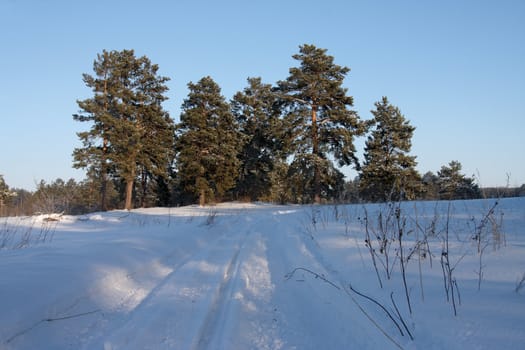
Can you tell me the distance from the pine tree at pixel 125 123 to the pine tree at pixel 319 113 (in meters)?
10.9

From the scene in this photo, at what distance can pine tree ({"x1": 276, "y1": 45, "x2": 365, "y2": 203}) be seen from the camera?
21344 millimetres

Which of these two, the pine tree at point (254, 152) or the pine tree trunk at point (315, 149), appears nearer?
the pine tree trunk at point (315, 149)

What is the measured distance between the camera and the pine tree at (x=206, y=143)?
78.8 ft

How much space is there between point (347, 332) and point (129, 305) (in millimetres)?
1987

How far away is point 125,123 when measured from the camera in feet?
69.4

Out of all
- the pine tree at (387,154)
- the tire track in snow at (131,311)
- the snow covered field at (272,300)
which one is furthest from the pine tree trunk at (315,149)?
the tire track in snow at (131,311)

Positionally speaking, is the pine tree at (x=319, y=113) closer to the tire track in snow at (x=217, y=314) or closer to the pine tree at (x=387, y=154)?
the pine tree at (x=387, y=154)

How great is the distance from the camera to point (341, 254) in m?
4.16

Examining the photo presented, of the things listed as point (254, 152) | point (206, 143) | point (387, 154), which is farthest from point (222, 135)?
→ point (387, 154)

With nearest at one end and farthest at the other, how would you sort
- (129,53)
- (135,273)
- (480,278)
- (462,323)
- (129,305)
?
(462,323) < (480,278) < (129,305) < (135,273) < (129,53)

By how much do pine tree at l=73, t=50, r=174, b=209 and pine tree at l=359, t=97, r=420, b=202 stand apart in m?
17.0

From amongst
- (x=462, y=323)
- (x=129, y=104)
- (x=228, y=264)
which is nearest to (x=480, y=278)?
(x=462, y=323)

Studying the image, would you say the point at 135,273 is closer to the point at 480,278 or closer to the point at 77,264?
the point at 77,264

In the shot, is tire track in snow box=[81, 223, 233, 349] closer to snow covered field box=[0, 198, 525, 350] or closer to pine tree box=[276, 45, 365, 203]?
snow covered field box=[0, 198, 525, 350]
